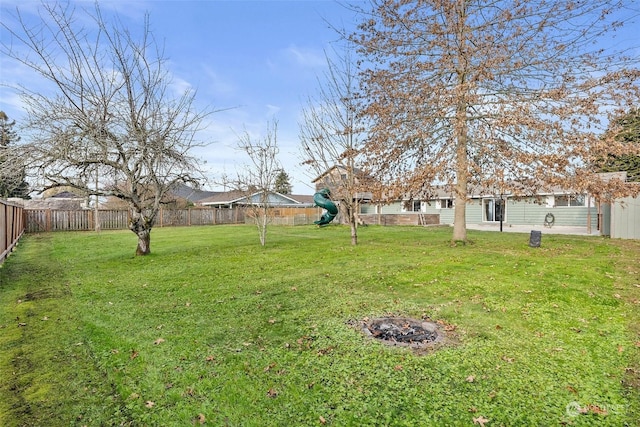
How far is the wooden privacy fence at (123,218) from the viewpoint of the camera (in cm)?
2008

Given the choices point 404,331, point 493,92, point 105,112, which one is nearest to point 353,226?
point 493,92

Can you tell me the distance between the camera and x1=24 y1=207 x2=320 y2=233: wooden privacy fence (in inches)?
790

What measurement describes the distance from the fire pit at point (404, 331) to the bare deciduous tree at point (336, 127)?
771 centimetres

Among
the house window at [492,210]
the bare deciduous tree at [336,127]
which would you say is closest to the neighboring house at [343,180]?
the bare deciduous tree at [336,127]

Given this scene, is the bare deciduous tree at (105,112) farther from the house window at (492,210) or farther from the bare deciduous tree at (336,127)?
the house window at (492,210)

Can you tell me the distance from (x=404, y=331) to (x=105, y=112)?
338 inches

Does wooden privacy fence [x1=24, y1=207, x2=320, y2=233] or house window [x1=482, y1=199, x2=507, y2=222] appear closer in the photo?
wooden privacy fence [x1=24, y1=207, x2=320, y2=233]

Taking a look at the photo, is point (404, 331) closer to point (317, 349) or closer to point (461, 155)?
point (317, 349)

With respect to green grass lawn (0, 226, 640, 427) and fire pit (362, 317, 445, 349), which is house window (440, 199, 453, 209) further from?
fire pit (362, 317, 445, 349)

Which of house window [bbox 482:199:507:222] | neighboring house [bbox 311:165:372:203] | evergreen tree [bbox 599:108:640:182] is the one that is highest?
evergreen tree [bbox 599:108:640:182]

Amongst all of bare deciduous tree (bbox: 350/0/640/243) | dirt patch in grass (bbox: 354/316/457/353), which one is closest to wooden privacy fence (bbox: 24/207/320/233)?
bare deciduous tree (bbox: 350/0/640/243)

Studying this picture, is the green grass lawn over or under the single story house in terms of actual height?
under

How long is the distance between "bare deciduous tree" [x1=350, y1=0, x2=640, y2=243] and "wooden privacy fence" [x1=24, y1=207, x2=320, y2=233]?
17487 mm

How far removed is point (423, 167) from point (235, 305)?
21.7ft
